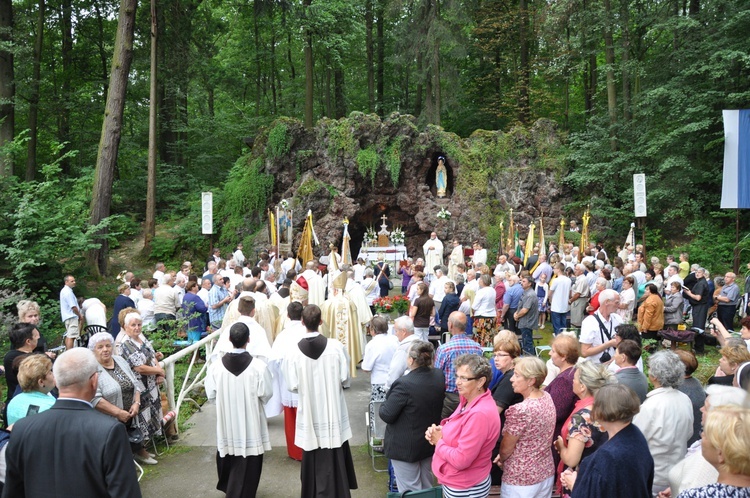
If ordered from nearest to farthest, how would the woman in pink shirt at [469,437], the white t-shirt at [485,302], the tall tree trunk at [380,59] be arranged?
the woman in pink shirt at [469,437] → the white t-shirt at [485,302] → the tall tree trunk at [380,59]

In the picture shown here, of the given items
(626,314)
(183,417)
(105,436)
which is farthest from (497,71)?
(105,436)

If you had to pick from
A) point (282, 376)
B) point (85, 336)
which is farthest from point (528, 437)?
point (85, 336)

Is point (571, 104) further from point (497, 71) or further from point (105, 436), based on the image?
point (105, 436)

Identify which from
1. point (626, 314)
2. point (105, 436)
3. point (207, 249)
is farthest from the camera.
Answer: point (207, 249)

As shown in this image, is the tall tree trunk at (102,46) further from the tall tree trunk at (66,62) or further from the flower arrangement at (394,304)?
the flower arrangement at (394,304)

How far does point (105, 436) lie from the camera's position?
269cm

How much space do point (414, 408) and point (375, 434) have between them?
171 centimetres

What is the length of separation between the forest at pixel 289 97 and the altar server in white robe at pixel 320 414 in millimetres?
9067

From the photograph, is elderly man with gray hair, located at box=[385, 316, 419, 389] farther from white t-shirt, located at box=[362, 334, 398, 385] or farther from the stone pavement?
the stone pavement

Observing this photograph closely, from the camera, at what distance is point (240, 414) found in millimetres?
4801

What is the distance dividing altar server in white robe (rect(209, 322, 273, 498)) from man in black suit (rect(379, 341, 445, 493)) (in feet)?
4.20

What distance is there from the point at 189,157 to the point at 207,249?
25.3ft

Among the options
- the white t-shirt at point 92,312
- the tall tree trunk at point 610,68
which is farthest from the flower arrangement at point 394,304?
the tall tree trunk at point 610,68

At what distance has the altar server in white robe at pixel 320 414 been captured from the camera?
4883 mm
